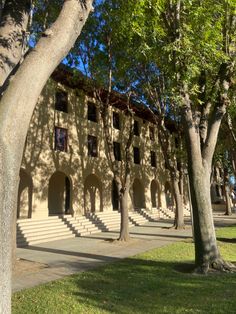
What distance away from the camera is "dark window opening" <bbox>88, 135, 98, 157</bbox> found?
2469cm

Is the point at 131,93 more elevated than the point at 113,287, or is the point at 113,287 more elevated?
the point at 131,93

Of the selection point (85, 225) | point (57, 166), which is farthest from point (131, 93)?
point (85, 225)

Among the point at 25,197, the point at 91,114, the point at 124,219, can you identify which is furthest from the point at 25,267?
the point at 91,114

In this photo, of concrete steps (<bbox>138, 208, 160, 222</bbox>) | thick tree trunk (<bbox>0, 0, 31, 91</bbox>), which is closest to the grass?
thick tree trunk (<bbox>0, 0, 31, 91</bbox>)

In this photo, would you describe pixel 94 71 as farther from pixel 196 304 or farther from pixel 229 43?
pixel 196 304

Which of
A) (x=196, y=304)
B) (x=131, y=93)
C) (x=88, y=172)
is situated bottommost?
(x=196, y=304)

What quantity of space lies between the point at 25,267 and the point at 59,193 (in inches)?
506

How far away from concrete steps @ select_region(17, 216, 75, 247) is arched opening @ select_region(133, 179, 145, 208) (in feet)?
40.7

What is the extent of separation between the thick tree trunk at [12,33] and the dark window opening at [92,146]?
18910mm

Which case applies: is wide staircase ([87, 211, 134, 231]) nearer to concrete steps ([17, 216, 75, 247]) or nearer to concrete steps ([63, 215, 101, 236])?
concrete steps ([63, 215, 101, 236])

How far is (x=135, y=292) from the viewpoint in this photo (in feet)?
24.7

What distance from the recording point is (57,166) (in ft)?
68.8

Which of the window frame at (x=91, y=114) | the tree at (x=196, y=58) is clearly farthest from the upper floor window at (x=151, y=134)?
the tree at (x=196, y=58)

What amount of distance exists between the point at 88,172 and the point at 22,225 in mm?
7372
